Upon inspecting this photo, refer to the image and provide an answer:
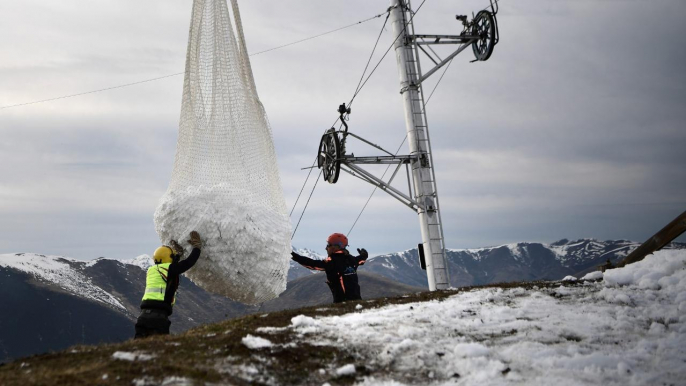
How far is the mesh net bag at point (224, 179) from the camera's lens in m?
9.12

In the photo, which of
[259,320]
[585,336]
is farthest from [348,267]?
[585,336]

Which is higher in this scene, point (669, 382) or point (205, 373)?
point (205, 373)

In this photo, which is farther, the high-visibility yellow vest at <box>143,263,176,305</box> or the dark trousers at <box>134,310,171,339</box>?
the high-visibility yellow vest at <box>143,263,176,305</box>

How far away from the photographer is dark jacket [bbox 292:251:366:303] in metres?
11.8

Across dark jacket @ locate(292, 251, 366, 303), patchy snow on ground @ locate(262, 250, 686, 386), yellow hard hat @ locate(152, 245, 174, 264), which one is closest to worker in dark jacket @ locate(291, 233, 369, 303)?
dark jacket @ locate(292, 251, 366, 303)

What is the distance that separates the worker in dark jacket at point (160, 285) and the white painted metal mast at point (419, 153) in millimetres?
8240

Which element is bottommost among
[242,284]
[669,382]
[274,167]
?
[669,382]

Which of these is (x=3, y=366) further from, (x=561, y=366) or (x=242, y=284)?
(x=561, y=366)

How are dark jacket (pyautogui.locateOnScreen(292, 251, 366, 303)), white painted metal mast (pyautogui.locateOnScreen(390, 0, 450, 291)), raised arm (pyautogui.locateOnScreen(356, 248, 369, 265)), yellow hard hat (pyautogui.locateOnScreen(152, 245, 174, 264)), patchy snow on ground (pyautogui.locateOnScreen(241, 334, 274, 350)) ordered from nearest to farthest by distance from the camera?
patchy snow on ground (pyautogui.locateOnScreen(241, 334, 274, 350))
yellow hard hat (pyautogui.locateOnScreen(152, 245, 174, 264))
dark jacket (pyautogui.locateOnScreen(292, 251, 366, 303))
raised arm (pyautogui.locateOnScreen(356, 248, 369, 265))
white painted metal mast (pyautogui.locateOnScreen(390, 0, 450, 291))

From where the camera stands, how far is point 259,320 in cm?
779

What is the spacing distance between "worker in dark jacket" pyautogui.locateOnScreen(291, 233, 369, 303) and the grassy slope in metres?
4.85

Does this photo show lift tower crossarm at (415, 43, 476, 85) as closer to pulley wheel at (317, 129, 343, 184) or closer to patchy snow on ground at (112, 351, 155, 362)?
pulley wheel at (317, 129, 343, 184)

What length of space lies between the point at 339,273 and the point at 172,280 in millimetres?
3891

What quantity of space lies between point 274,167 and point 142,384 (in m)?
6.04
